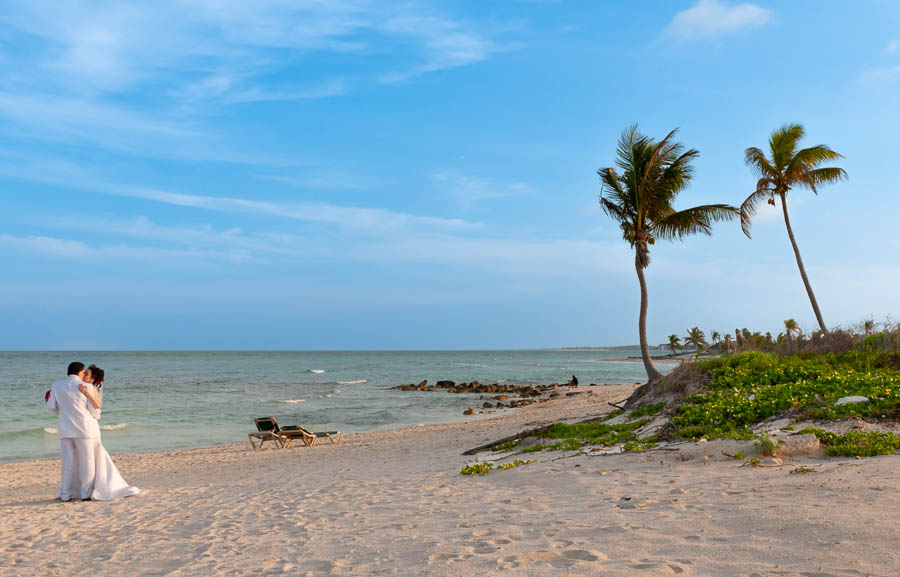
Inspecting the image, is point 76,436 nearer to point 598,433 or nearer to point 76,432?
point 76,432

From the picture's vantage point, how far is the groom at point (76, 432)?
25.9 ft

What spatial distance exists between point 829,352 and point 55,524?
1362 cm

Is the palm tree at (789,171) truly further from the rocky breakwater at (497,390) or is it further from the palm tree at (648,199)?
the rocky breakwater at (497,390)

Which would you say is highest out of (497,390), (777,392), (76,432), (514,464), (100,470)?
(777,392)

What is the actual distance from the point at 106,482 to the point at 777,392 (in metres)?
9.59

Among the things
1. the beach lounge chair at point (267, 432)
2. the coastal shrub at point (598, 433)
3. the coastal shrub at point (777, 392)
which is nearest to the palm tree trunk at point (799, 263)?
the coastal shrub at point (777, 392)

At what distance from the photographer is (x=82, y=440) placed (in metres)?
7.97

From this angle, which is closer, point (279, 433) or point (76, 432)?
point (76, 432)

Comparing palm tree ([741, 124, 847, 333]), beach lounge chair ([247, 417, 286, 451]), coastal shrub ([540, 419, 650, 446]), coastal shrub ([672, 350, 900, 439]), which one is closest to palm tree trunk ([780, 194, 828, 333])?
palm tree ([741, 124, 847, 333])

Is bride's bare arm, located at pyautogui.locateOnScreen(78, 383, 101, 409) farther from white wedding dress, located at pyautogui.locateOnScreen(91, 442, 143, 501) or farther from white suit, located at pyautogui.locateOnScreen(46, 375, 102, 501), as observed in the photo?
white wedding dress, located at pyautogui.locateOnScreen(91, 442, 143, 501)

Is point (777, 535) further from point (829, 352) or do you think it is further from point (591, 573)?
point (829, 352)

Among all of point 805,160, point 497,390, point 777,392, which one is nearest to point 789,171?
point 805,160

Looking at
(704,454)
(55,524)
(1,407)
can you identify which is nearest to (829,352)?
(704,454)

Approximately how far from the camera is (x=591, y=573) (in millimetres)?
3447
